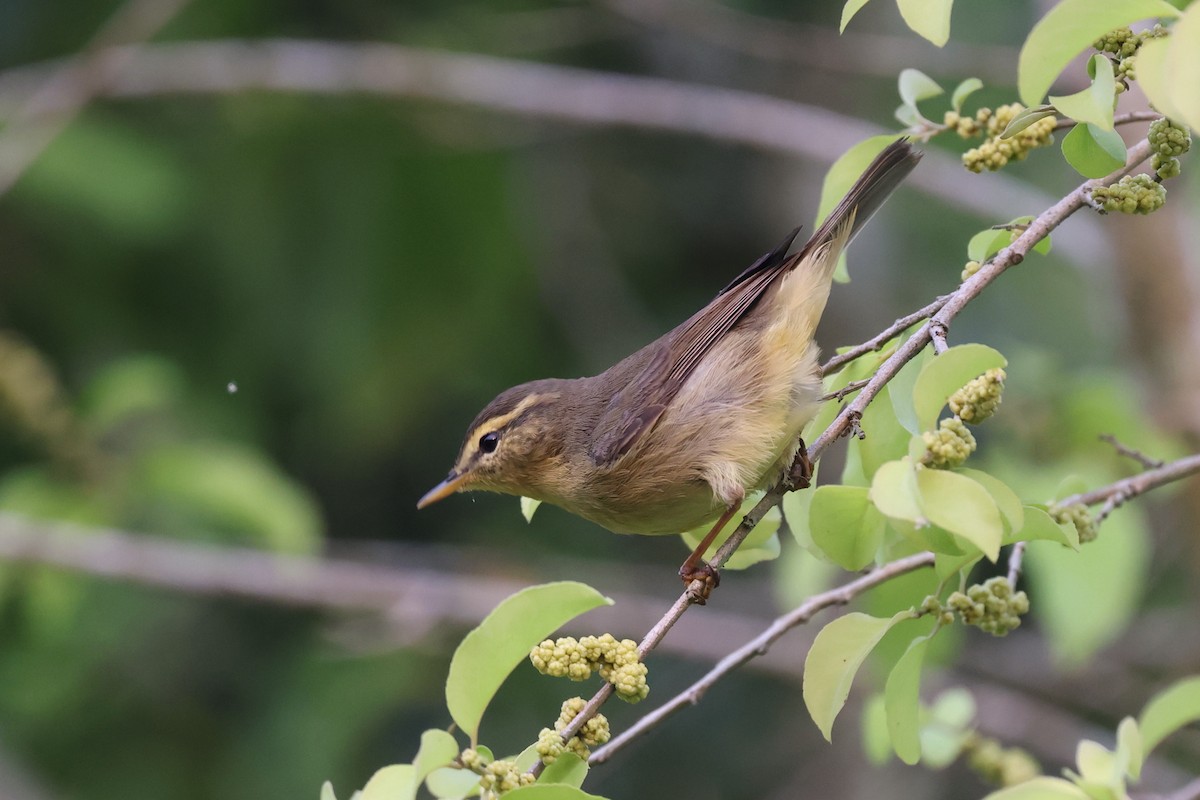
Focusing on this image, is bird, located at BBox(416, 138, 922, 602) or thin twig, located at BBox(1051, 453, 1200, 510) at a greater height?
bird, located at BBox(416, 138, 922, 602)

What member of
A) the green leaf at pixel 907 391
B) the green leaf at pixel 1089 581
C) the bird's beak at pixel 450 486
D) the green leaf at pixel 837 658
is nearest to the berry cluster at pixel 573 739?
the green leaf at pixel 837 658

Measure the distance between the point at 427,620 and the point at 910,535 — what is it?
15.5 ft

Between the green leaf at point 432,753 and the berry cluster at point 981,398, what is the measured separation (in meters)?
1.08

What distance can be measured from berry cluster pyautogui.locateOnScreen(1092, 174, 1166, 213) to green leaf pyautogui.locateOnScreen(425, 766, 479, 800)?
1585mm

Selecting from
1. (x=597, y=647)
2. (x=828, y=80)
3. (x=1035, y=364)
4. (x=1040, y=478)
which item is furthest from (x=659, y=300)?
(x=597, y=647)

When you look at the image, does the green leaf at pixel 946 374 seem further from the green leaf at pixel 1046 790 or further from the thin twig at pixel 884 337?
the green leaf at pixel 1046 790

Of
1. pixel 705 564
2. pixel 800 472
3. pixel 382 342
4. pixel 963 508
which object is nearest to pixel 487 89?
pixel 382 342

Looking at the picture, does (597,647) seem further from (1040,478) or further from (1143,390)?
(1143,390)

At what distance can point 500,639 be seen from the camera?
2.29m

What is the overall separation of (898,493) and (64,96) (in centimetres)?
599

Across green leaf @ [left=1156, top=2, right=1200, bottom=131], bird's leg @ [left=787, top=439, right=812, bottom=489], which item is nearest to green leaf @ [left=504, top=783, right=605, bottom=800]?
bird's leg @ [left=787, top=439, right=812, bottom=489]

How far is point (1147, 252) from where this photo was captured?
6.27 metres

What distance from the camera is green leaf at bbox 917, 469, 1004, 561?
1.95m

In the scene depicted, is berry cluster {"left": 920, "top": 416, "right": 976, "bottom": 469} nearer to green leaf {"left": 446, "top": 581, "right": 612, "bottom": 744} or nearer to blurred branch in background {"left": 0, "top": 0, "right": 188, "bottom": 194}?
green leaf {"left": 446, "top": 581, "right": 612, "bottom": 744}
